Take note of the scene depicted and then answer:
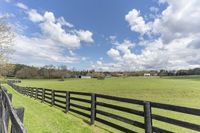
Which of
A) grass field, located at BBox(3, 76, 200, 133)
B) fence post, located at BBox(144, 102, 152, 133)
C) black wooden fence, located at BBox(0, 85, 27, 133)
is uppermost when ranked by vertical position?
black wooden fence, located at BBox(0, 85, 27, 133)

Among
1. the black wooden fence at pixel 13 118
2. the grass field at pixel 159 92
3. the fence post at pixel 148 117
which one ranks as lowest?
the grass field at pixel 159 92

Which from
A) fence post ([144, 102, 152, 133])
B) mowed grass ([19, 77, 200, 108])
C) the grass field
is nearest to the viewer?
fence post ([144, 102, 152, 133])

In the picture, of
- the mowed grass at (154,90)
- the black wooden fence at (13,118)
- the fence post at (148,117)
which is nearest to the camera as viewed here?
the black wooden fence at (13,118)

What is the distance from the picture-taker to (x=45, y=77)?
164m

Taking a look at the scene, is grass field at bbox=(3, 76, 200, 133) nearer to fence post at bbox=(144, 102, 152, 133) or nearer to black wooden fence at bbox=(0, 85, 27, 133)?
fence post at bbox=(144, 102, 152, 133)

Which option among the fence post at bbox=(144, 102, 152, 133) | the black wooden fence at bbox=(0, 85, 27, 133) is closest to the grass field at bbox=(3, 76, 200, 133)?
the fence post at bbox=(144, 102, 152, 133)

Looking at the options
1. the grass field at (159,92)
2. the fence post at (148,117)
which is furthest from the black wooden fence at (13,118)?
the grass field at (159,92)

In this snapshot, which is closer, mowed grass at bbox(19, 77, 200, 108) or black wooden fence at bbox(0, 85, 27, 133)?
black wooden fence at bbox(0, 85, 27, 133)

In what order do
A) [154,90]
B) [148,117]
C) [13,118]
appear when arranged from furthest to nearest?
[154,90] < [148,117] < [13,118]

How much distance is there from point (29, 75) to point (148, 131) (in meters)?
162

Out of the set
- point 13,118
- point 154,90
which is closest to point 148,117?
point 13,118

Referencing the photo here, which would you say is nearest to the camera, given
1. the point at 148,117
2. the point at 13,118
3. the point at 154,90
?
the point at 13,118

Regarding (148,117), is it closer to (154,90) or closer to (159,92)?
(159,92)

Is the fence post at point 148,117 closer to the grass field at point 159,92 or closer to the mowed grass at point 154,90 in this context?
the grass field at point 159,92
